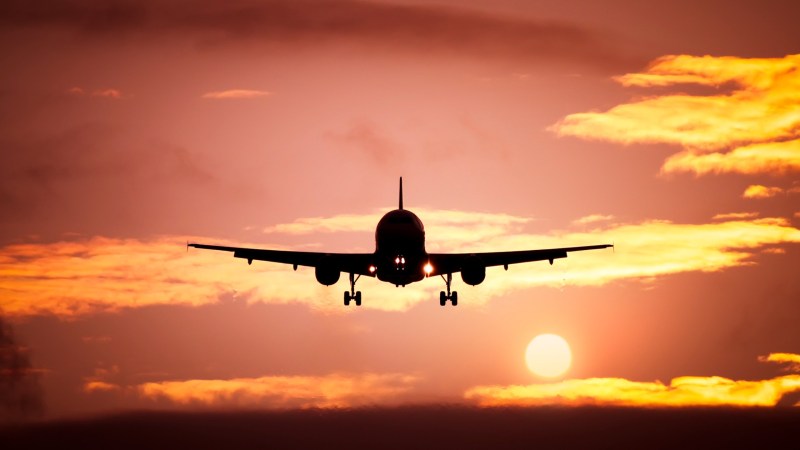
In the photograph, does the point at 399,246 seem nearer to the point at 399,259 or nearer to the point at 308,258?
→ the point at 399,259

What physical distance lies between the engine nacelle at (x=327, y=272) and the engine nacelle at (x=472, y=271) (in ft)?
35.5

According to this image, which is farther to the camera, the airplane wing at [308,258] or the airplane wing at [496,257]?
the airplane wing at [496,257]

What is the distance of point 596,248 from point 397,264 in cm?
1840

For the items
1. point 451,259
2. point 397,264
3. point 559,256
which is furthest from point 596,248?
point 397,264

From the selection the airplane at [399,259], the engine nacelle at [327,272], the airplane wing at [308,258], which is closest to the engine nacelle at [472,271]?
the airplane at [399,259]

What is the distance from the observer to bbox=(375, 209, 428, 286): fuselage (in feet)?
269

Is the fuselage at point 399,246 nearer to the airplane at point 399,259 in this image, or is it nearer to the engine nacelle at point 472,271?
the airplane at point 399,259

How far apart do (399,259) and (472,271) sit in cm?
1232

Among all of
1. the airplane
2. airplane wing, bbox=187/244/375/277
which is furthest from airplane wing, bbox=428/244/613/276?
airplane wing, bbox=187/244/375/277

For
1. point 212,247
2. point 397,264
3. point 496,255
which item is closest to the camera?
point 397,264

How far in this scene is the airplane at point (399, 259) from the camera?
270 feet

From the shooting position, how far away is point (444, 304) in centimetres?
9994

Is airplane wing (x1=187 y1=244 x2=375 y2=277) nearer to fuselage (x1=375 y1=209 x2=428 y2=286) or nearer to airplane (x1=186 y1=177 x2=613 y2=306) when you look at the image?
airplane (x1=186 y1=177 x2=613 y2=306)

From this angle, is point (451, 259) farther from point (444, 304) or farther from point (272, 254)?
point (272, 254)
